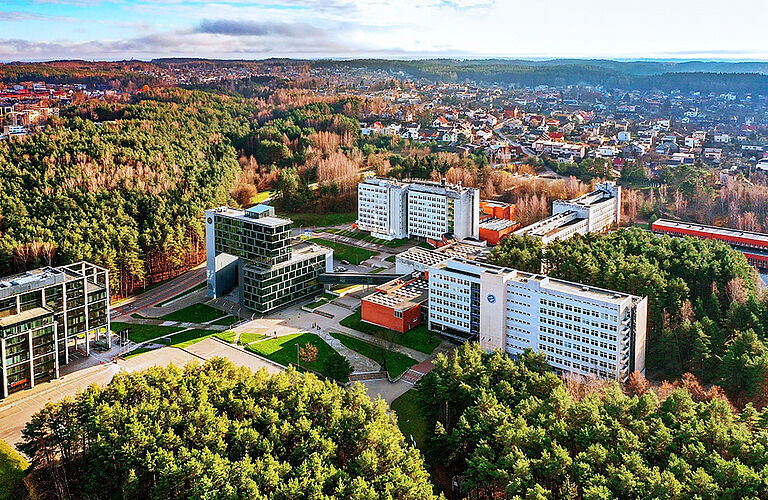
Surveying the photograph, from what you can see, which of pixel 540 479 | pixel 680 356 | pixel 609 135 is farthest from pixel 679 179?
pixel 540 479

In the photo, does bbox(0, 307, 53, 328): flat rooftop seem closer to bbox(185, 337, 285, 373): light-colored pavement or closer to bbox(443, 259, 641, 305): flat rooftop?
bbox(185, 337, 285, 373): light-colored pavement

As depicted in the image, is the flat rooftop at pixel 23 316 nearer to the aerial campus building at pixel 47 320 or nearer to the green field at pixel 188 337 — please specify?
the aerial campus building at pixel 47 320

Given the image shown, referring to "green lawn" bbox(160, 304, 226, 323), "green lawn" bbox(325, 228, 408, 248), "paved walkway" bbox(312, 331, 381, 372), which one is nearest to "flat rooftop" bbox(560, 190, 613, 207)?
"green lawn" bbox(325, 228, 408, 248)

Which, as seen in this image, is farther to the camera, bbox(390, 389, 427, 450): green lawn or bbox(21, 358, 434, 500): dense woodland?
bbox(390, 389, 427, 450): green lawn

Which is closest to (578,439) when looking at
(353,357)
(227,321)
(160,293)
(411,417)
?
(411,417)

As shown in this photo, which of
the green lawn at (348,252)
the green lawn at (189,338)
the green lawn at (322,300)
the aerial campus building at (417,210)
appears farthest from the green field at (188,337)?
the aerial campus building at (417,210)

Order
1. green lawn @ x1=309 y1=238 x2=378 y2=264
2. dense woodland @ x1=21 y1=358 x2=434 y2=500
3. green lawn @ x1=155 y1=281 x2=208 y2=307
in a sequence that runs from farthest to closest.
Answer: green lawn @ x1=309 y1=238 x2=378 y2=264
green lawn @ x1=155 y1=281 x2=208 y2=307
dense woodland @ x1=21 y1=358 x2=434 y2=500
